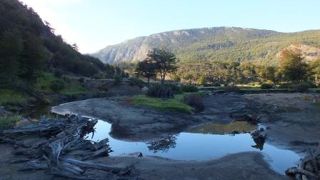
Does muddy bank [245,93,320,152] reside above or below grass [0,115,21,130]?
below

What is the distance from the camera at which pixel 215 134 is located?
44.6m

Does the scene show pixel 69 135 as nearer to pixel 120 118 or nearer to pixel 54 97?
pixel 120 118

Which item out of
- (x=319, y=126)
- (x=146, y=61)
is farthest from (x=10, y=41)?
(x=146, y=61)

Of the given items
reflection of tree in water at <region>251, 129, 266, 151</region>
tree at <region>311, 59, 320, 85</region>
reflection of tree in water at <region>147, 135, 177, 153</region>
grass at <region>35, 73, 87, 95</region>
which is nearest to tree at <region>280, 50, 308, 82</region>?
tree at <region>311, 59, 320, 85</region>

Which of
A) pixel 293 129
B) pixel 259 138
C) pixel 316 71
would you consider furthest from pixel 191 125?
pixel 316 71

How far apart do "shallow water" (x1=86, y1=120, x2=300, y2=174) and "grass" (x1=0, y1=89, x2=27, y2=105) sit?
26349mm

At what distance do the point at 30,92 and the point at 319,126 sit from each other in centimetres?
5268

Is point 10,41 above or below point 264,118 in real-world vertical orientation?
above

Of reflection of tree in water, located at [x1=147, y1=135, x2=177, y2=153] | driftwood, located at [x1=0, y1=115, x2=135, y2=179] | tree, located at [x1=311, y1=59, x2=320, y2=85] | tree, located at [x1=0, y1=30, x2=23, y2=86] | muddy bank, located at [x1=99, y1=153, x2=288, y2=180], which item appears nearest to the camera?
driftwood, located at [x1=0, y1=115, x2=135, y2=179]

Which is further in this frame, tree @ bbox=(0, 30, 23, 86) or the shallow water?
tree @ bbox=(0, 30, 23, 86)

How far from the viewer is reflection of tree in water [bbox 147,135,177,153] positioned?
119ft

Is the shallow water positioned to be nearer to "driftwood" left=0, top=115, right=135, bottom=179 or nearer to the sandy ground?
the sandy ground

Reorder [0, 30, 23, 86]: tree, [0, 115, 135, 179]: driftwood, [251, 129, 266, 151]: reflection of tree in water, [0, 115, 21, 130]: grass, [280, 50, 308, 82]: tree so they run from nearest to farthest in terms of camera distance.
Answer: [0, 115, 135, 179]: driftwood < [0, 115, 21, 130]: grass < [251, 129, 266, 151]: reflection of tree in water < [0, 30, 23, 86]: tree < [280, 50, 308, 82]: tree

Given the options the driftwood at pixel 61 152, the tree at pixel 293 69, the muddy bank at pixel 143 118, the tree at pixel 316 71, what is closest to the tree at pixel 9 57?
the muddy bank at pixel 143 118
